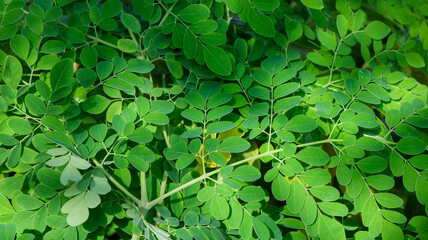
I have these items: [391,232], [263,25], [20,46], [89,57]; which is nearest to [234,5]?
[263,25]

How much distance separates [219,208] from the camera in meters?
0.61

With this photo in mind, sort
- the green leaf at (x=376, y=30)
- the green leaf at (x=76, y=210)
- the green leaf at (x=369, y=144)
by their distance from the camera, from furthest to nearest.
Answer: the green leaf at (x=376, y=30), the green leaf at (x=369, y=144), the green leaf at (x=76, y=210)

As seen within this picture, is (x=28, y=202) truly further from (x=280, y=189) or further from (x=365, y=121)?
(x=365, y=121)

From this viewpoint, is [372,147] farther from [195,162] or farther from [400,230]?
[195,162]

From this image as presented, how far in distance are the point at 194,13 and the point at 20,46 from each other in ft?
1.00

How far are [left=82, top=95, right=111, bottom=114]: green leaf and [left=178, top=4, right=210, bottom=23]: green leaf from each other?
0.21m

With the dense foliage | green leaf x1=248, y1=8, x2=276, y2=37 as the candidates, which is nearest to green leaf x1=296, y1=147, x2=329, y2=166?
the dense foliage

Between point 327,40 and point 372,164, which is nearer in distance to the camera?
point 372,164

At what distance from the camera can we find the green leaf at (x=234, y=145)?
2.07 ft

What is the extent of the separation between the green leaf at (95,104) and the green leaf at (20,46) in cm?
13

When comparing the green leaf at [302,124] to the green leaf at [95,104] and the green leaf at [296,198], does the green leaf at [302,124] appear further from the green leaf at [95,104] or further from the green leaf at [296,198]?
the green leaf at [95,104]

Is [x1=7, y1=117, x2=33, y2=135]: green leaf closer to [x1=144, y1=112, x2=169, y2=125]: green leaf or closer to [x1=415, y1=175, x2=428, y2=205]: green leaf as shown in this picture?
[x1=144, y1=112, x2=169, y2=125]: green leaf

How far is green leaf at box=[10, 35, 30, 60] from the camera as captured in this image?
656mm

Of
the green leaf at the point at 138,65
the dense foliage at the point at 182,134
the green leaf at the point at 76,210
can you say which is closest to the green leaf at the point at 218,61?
the dense foliage at the point at 182,134
